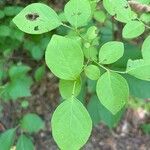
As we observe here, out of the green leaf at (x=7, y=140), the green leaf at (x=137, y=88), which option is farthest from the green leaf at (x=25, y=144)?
the green leaf at (x=137, y=88)

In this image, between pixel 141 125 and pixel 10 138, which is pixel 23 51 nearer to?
pixel 10 138

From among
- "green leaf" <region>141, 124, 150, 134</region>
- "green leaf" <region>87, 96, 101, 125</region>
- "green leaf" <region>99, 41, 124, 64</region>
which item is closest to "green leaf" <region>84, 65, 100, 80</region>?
"green leaf" <region>99, 41, 124, 64</region>

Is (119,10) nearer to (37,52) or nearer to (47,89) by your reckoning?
(37,52)

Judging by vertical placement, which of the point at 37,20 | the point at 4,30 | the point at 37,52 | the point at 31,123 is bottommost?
the point at 31,123

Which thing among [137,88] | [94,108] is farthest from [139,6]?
[94,108]

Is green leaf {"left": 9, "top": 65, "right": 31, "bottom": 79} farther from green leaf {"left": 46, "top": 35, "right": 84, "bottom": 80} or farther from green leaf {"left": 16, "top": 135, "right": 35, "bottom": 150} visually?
green leaf {"left": 46, "top": 35, "right": 84, "bottom": 80}
